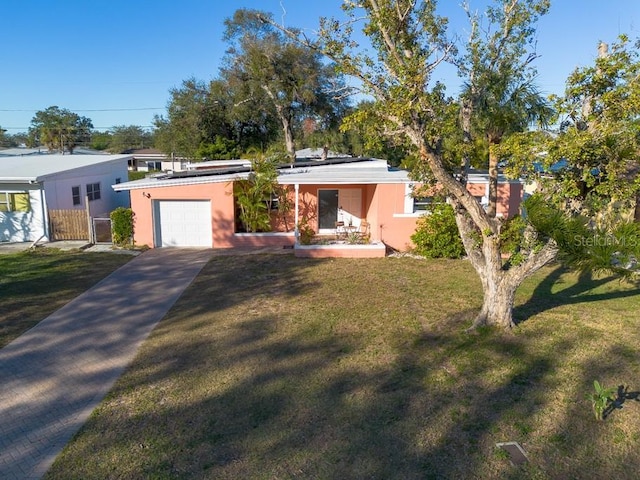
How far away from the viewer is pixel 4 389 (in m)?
6.32

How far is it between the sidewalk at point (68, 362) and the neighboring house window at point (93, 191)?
398 inches

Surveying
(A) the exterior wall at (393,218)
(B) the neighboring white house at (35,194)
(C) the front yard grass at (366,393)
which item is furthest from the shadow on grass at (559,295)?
(B) the neighboring white house at (35,194)

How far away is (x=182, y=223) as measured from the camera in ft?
53.6

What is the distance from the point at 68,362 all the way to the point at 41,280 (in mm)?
5846

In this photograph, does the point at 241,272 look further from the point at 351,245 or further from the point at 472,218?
the point at 472,218

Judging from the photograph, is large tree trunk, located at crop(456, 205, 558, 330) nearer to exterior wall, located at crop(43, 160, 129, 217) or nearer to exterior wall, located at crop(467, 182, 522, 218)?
exterior wall, located at crop(467, 182, 522, 218)

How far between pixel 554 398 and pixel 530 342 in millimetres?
1878

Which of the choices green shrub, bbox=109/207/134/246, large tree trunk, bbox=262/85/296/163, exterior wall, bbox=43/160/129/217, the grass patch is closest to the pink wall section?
green shrub, bbox=109/207/134/246

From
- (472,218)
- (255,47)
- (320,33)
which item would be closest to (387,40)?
(320,33)

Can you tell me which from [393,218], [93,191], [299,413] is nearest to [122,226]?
[93,191]

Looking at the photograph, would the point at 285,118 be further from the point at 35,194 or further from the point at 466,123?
the point at 466,123

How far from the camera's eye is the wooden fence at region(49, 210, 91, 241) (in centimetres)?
1686

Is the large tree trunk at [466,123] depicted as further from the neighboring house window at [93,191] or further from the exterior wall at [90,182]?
the neighboring house window at [93,191]

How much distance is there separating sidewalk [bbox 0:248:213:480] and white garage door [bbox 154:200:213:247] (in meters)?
4.14
